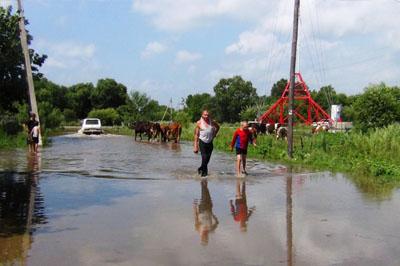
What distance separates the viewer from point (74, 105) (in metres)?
103

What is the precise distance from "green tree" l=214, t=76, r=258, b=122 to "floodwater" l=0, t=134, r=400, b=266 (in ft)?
280

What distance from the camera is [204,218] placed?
911 cm

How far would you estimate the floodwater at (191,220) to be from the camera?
6766mm

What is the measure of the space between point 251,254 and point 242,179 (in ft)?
25.1

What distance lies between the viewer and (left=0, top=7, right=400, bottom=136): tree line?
101ft

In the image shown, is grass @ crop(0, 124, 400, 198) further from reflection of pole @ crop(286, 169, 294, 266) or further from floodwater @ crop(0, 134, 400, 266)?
reflection of pole @ crop(286, 169, 294, 266)

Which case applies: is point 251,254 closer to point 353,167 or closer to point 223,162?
point 353,167

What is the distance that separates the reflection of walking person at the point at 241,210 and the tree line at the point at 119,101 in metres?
4.00

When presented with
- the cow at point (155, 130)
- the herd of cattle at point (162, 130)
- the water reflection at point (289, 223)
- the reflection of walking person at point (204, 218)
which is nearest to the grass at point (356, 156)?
the water reflection at point (289, 223)

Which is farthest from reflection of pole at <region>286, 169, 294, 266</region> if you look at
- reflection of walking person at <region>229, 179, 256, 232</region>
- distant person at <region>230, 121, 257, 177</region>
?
distant person at <region>230, 121, 257, 177</region>

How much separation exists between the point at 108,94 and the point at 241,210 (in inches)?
3828

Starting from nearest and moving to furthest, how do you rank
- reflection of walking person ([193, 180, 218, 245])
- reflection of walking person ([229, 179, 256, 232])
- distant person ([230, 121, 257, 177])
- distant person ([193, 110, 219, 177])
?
reflection of walking person ([193, 180, 218, 245]) < reflection of walking person ([229, 179, 256, 232]) < distant person ([193, 110, 219, 177]) < distant person ([230, 121, 257, 177])

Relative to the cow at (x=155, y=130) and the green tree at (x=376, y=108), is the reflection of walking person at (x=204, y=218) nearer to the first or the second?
the green tree at (x=376, y=108)

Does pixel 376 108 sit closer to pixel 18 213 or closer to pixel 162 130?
pixel 162 130
